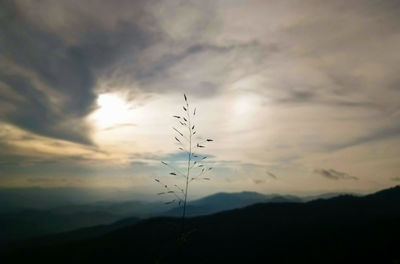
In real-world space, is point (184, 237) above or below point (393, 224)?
A: below

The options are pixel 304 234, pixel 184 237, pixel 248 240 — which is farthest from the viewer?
pixel 248 240

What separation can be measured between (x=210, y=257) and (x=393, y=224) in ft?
311

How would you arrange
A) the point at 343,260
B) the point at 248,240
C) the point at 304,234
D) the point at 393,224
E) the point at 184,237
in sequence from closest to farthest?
the point at 184,237 → the point at 343,260 → the point at 393,224 → the point at 304,234 → the point at 248,240

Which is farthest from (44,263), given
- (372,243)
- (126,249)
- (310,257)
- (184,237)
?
(184,237)

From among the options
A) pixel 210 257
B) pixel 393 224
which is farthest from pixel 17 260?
pixel 393 224

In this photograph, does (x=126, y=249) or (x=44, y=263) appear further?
(x=126, y=249)

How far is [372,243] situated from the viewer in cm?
12175

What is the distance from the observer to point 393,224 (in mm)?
134000

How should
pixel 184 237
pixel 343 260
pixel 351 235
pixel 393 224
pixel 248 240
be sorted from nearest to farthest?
pixel 184 237, pixel 343 260, pixel 393 224, pixel 351 235, pixel 248 240

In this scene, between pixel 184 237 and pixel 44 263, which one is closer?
pixel 184 237

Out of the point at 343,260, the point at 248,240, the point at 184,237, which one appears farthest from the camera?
the point at 248,240

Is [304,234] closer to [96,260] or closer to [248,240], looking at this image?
[248,240]

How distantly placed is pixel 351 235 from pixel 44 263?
6648 inches

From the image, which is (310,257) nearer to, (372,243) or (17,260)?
(372,243)
